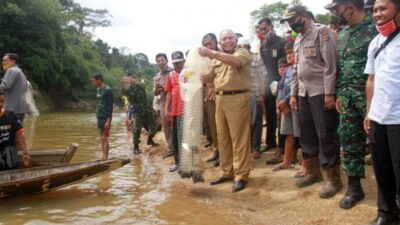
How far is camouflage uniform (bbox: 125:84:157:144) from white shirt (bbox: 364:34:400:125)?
746 centimetres

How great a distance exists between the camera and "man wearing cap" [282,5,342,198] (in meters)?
4.62

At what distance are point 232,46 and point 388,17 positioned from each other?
255cm

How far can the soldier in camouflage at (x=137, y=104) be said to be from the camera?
1030 cm

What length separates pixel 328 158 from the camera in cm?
475

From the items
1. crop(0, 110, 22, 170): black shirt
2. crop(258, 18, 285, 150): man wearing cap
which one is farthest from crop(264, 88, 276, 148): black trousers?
crop(0, 110, 22, 170): black shirt

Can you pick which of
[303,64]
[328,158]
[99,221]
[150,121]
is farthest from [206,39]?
[150,121]

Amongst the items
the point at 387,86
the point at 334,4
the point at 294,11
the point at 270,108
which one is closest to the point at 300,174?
the point at 270,108

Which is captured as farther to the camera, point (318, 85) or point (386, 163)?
point (318, 85)

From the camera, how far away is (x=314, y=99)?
4.82 metres

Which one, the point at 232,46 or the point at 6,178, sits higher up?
the point at 232,46

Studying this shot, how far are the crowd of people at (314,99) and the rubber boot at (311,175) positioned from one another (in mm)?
12

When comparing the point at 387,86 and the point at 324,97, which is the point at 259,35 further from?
the point at 387,86

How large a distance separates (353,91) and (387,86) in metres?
0.83

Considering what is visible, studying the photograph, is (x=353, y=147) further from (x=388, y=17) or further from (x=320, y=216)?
(x=388, y=17)
